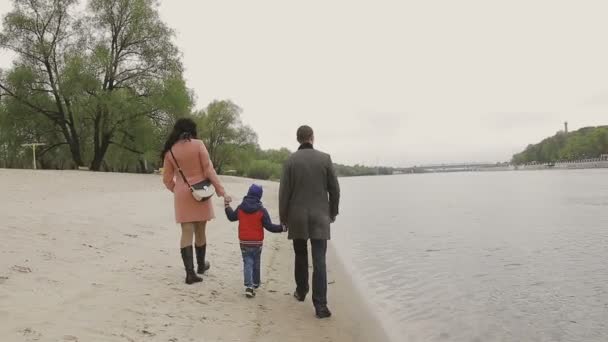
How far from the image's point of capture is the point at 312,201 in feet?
20.0

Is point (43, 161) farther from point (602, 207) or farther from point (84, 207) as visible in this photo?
point (602, 207)

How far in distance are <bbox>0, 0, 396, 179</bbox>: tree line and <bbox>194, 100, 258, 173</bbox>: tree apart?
31.9 metres

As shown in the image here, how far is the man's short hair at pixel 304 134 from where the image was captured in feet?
20.5

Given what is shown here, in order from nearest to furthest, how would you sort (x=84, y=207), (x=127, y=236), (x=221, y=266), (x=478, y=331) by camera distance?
(x=478, y=331) < (x=221, y=266) < (x=127, y=236) < (x=84, y=207)

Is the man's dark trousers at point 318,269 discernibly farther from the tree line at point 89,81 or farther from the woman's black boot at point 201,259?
the tree line at point 89,81

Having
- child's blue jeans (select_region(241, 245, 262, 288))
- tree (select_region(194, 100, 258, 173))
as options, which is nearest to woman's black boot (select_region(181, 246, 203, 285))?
child's blue jeans (select_region(241, 245, 262, 288))

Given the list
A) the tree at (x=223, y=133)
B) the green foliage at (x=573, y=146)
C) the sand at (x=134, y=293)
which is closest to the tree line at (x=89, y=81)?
the sand at (x=134, y=293)

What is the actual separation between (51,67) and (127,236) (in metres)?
29.5

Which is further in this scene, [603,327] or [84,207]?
[84,207]

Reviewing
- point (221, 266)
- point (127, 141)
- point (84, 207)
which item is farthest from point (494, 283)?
point (127, 141)

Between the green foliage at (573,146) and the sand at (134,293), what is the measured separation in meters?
158

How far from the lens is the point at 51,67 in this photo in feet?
111

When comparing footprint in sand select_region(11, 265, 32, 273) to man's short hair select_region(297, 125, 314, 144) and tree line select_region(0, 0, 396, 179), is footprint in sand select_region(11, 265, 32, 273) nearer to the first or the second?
man's short hair select_region(297, 125, 314, 144)

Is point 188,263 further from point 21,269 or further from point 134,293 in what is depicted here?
point 21,269
